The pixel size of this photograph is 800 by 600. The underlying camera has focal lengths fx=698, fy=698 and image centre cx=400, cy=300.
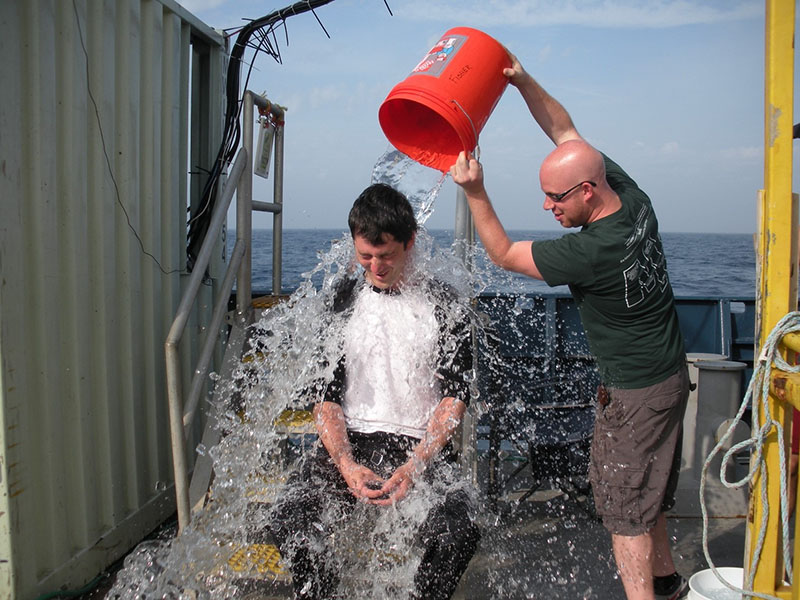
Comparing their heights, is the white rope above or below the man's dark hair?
below

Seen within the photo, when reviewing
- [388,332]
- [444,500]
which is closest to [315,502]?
[444,500]

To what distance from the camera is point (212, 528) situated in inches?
133

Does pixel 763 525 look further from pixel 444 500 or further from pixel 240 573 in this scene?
pixel 240 573

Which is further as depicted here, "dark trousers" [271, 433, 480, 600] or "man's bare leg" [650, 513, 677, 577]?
"man's bare leg" [650, 513, 677, 577]

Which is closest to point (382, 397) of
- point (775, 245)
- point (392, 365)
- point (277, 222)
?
point (392, 365)

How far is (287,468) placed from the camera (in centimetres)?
377

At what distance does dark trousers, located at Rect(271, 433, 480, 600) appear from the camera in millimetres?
2633

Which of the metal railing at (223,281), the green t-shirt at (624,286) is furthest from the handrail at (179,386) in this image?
the green t-shirt at (624,286)

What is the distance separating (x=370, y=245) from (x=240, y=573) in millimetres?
1602

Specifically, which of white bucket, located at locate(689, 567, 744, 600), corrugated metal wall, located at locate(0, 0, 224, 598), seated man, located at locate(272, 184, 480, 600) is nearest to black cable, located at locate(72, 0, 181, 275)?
corrugated metal wall, located at locate(0, 0, 224, 598)

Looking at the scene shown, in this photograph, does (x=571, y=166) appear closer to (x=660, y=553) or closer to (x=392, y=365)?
(x=392, y=365)

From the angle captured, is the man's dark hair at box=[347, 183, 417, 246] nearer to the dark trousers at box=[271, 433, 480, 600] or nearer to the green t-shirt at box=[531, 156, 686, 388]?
the green t-shirt at box=[531, 156, 686, 388]

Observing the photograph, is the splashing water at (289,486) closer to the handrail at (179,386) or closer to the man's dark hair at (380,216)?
the handrail at (179,386)

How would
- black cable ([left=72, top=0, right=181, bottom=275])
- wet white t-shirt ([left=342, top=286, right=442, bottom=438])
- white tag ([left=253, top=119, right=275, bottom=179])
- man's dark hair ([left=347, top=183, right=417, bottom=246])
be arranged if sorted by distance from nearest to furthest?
1. man's dark hair ([left=347, top=183, right=417, bottom=246])
2. wet white t-shirt ([left=342, top=286, right=442, bottom=438])
3. black cable ([left=72, top=0, right=181, bottom=275])
4. white tag ([left=253, top=119, right=275, bottom=179])
